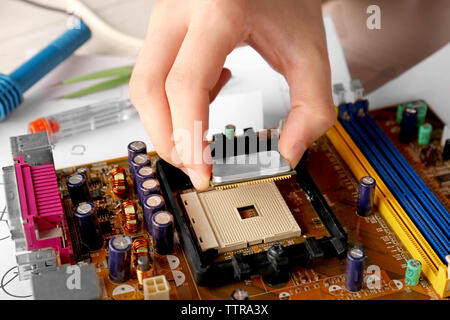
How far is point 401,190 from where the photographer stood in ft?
10.3

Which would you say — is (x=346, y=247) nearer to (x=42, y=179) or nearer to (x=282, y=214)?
(x=282, y=214)

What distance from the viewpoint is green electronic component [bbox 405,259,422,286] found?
8.89 ft

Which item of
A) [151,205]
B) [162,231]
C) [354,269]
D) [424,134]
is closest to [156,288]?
[162,231]

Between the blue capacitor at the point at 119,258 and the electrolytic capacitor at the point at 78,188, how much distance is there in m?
0.42

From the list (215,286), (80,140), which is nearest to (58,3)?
(80,140)

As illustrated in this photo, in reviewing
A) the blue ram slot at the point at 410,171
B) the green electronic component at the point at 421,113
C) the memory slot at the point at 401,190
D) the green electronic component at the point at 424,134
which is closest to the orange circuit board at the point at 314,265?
the memory slot at the point at 401,190

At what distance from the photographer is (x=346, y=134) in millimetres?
3490

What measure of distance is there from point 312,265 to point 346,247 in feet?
0.53

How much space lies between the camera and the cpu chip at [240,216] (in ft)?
9.62

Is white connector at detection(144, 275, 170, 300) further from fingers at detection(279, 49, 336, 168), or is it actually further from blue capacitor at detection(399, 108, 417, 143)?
blue capacitor at detection(399, 108, 417, 143)

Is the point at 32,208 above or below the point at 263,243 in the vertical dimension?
above

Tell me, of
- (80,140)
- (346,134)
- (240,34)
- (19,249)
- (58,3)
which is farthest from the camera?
(58,3)

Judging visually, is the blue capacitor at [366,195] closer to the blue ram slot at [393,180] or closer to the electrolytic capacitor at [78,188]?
the blue ram slot at [393,180]

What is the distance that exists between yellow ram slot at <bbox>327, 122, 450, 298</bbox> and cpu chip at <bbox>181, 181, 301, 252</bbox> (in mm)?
428
